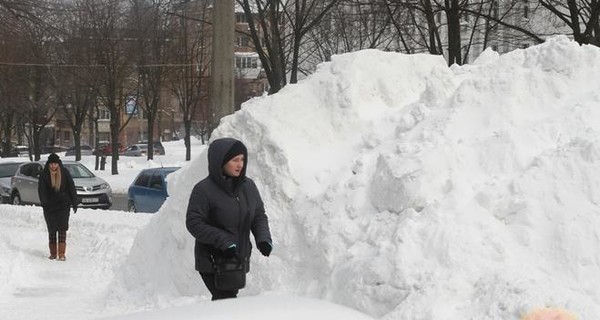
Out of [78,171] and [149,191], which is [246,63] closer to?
[78,171]

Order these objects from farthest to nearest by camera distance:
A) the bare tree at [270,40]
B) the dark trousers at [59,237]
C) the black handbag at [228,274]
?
the bare tree at [270,40]
the dark trousers at [59,237]
the black handbag at [228,274]

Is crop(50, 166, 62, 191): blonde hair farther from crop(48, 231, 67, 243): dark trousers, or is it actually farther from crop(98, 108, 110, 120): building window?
crop(98, 108, 110, 120): building window

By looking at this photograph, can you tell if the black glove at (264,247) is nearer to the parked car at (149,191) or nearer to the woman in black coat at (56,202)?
the woman in black coat at (56,202)

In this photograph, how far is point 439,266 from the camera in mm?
5539

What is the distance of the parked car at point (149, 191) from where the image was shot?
18.5 metres

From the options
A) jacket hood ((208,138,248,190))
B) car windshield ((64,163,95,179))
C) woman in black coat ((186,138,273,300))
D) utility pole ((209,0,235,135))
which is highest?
utility pole ((209,0,235,135))

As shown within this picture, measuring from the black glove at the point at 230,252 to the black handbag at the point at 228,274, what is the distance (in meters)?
0.03

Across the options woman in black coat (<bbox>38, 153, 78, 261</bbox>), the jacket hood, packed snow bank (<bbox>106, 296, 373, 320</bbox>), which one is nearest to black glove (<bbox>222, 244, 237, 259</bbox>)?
the jacket hood

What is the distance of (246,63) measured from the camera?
63.9 meters

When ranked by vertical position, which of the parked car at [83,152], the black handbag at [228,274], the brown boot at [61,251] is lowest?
the parked car at [83,152]

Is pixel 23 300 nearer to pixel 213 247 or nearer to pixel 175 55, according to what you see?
pixel 213 247

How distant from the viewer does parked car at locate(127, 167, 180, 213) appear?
18.5 m

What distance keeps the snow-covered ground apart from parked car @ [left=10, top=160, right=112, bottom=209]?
12.9m

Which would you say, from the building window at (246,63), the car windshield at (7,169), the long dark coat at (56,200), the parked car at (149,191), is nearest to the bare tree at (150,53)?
the car windshield at (7,169)
